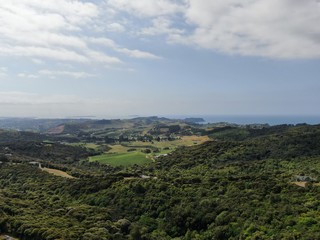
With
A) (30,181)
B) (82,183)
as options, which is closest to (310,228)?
(82,183)

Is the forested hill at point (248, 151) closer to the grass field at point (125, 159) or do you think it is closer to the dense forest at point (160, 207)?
the dense forest at point (160, 207)

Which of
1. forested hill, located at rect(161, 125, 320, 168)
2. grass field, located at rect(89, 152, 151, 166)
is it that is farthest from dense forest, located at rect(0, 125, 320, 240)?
grass field, located at rect(89, 152, 151, 166)

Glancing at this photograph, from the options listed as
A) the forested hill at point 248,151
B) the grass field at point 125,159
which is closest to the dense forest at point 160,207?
the forested hill at point 248,151

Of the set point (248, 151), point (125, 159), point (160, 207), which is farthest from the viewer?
point (125, 159)

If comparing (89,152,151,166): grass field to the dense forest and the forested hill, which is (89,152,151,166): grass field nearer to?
the forested hill

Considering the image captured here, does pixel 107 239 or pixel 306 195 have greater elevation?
pixel 306 195

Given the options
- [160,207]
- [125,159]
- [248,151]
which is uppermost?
[248,151]

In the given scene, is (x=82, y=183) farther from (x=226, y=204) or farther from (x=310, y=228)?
(x=310, y=228)

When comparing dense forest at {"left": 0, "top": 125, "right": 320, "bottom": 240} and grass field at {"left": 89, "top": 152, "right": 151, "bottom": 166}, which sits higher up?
dense forest at {"left": 0, "top": 125, "right": 320, "bottom": 240}

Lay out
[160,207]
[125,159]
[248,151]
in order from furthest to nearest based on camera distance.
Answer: [125,159], [248,151], [160,207]


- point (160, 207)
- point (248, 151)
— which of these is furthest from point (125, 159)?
point (160, 207)

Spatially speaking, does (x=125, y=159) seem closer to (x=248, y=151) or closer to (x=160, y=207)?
(x=248, y=151)
